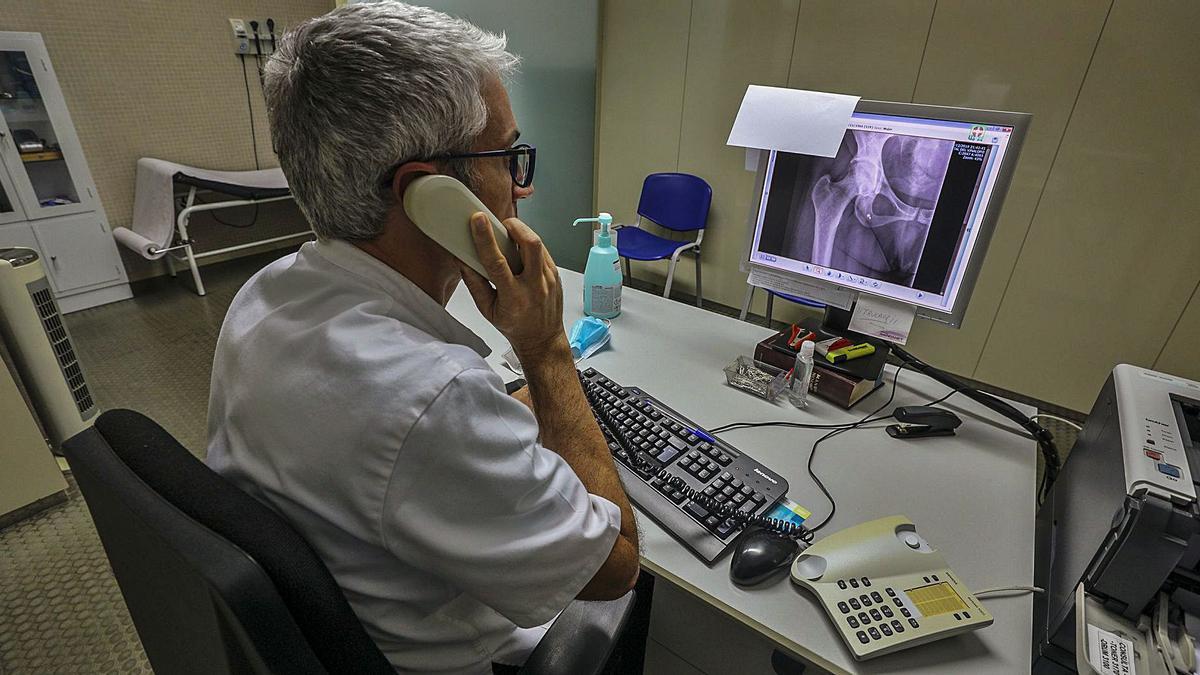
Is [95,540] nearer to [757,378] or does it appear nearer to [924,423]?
[757,378]

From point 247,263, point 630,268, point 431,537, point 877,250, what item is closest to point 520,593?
point 431,537

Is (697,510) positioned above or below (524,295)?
below

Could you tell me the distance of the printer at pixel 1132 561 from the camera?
0.66m

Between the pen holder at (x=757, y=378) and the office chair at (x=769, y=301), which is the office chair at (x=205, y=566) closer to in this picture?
the pen holder at (x=757, y=378)

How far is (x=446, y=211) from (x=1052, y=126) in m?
2.55

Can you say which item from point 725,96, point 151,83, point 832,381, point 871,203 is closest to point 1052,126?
point 725,96

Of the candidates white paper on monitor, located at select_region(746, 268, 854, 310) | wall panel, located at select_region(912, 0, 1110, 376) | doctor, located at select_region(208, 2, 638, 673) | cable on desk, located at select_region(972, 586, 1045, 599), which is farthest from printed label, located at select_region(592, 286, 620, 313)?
wall panel, located at select_region(912, 0, 1110, 376)

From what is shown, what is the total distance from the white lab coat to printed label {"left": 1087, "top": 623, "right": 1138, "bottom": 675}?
580mm

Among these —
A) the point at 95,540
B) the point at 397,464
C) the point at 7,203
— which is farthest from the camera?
the point at 7,203

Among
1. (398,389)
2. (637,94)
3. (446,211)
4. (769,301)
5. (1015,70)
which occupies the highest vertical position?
(1015,70)

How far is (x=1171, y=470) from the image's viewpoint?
711mm

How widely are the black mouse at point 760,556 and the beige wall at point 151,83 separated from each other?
327cm

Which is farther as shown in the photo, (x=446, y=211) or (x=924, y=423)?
(x=924, y=423)

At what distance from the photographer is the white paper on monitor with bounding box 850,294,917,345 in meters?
1.13
